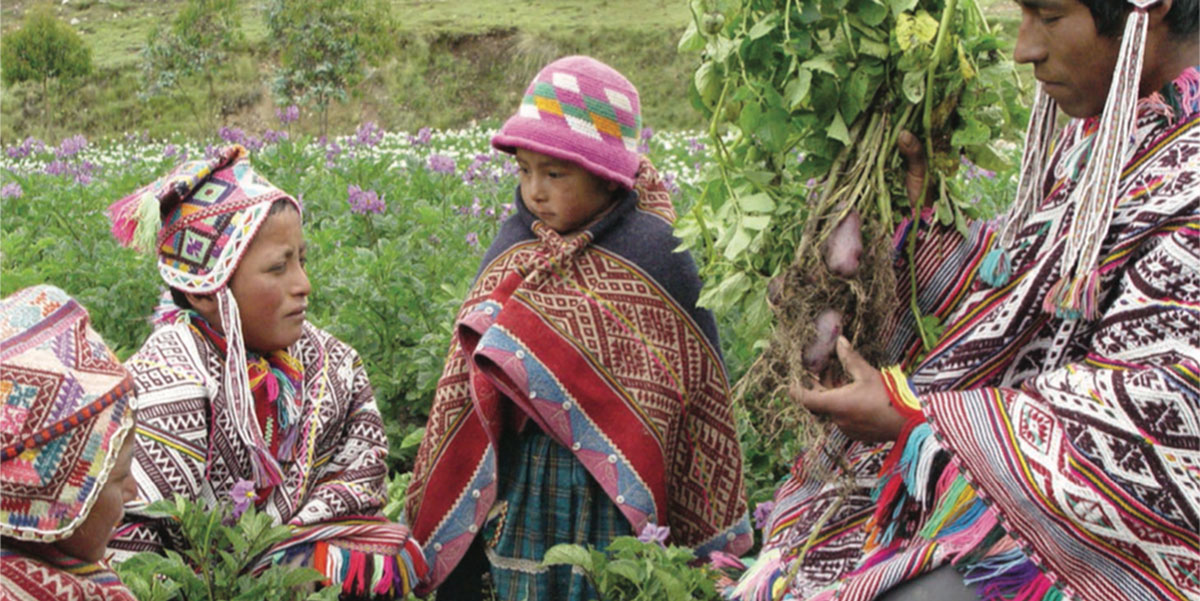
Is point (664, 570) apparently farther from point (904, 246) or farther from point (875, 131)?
point (875, 131)

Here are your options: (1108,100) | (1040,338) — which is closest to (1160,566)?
(1040,338)

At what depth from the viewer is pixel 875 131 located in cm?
260

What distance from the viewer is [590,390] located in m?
3.54

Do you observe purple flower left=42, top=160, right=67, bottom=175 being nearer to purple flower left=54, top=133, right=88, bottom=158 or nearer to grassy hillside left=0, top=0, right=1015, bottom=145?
purple flower left=54, top=133, right=88, bottom=158

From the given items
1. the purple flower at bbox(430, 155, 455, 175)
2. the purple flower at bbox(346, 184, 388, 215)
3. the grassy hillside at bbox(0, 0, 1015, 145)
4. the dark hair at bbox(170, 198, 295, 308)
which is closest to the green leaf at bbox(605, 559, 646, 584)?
the dark hair at bbox(170, 198, 295, 308)

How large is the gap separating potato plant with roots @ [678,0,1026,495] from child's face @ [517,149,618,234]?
2.51 feet

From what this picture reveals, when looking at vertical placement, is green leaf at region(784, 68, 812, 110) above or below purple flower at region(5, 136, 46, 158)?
above

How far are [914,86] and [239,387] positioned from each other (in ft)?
6.16

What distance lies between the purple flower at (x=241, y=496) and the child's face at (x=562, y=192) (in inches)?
45.0

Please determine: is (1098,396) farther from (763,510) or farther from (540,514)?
(540,514)

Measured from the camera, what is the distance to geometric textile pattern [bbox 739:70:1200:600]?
2.10 metres

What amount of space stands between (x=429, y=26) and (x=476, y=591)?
31.5 m

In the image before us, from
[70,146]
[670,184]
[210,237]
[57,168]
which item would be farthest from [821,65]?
[57,168]

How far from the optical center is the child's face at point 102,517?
216 centimetres
